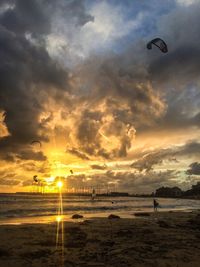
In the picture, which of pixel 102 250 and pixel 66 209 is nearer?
pixel 102 250

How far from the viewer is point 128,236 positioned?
53.6 feet

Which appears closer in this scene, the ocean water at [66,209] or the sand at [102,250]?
the sand at [102,250]

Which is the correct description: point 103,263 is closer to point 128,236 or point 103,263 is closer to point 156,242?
point 156,242

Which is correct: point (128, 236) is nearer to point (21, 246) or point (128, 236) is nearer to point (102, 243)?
point (102, 243)

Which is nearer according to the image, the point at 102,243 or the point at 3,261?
the point at 3,261

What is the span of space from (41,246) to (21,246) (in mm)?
789

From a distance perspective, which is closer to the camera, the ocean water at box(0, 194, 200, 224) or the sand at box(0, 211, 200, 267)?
the sand at box(0, 211, 200, 267)

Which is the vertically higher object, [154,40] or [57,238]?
[154,40]

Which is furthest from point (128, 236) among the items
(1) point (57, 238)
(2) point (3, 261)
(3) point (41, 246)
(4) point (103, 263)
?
(2) point (3, 261)

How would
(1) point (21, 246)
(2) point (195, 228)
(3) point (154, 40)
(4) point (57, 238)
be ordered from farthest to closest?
(2) point (195, 228), (3) point (154, 40), (4) point (57, 238), (1) point (21, 246)

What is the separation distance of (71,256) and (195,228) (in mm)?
11331

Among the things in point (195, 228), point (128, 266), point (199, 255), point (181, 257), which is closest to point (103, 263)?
point (128, 266)

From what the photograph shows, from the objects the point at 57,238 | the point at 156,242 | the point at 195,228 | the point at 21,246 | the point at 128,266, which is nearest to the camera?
the point at 128,266

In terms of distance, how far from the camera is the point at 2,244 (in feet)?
46.2
